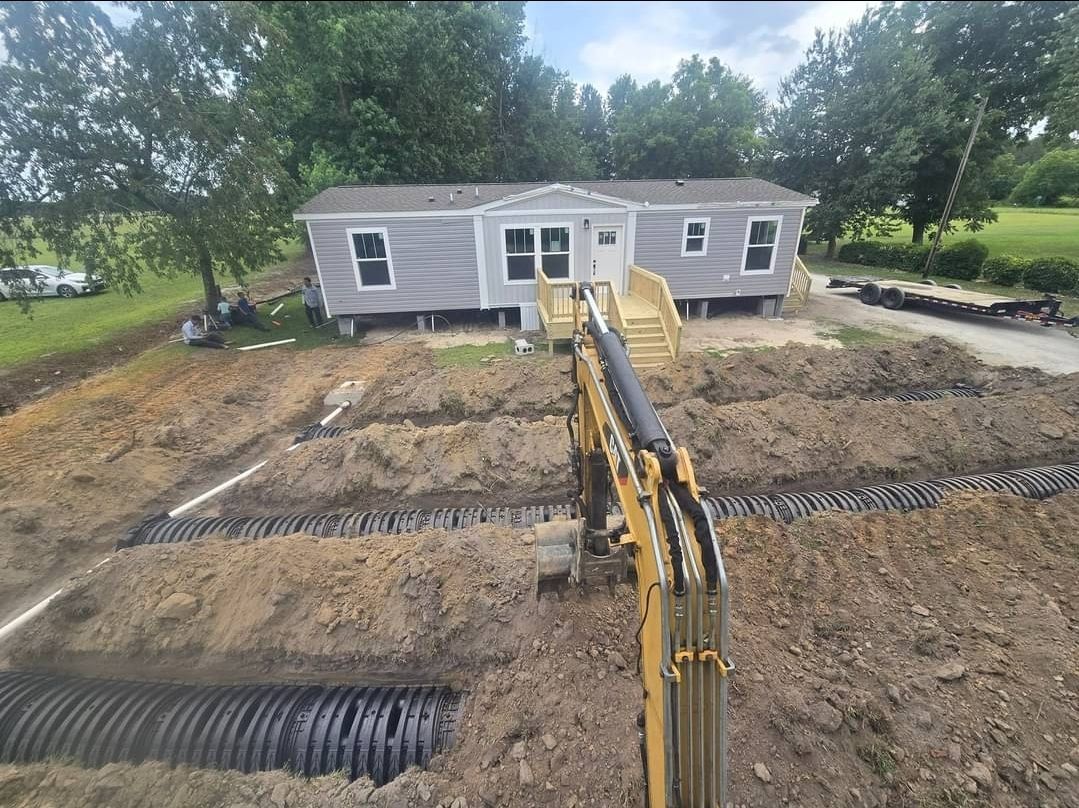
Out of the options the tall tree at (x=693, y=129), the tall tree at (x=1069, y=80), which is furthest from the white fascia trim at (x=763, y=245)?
the tall tree at (x=693, y=129)

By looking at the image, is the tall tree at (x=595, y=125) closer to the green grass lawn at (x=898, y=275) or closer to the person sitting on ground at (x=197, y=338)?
the green grass lawn at (x=898, y=275)

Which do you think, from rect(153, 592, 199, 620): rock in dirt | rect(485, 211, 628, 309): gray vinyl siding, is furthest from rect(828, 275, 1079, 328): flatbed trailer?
rect(153, 592, 199, 620): rock in dirt

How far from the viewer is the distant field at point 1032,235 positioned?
23.6 m

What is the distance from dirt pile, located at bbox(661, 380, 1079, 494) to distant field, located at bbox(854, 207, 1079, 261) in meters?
18.6

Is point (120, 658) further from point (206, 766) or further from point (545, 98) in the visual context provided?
point (545, 98)

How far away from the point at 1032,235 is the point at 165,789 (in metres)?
43.0

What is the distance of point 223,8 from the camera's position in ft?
38.2

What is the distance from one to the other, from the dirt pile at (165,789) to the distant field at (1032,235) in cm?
2834

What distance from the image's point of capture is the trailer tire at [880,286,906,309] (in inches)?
619

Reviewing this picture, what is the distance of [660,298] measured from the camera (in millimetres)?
11703

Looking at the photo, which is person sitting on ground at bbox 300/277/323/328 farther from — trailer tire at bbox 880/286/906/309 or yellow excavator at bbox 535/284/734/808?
trailer tire at bbox 880/286/906/309

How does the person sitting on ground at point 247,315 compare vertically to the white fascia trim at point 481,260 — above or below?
below

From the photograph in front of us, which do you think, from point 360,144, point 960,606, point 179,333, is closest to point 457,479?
point 960,606

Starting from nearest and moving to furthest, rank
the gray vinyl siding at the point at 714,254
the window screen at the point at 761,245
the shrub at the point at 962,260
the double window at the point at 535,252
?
the double window at the point at 535,252
the gray vinyl siding at the point at 714,254
the window screen at the point at 761,245
the shrub at the point at 962,260
